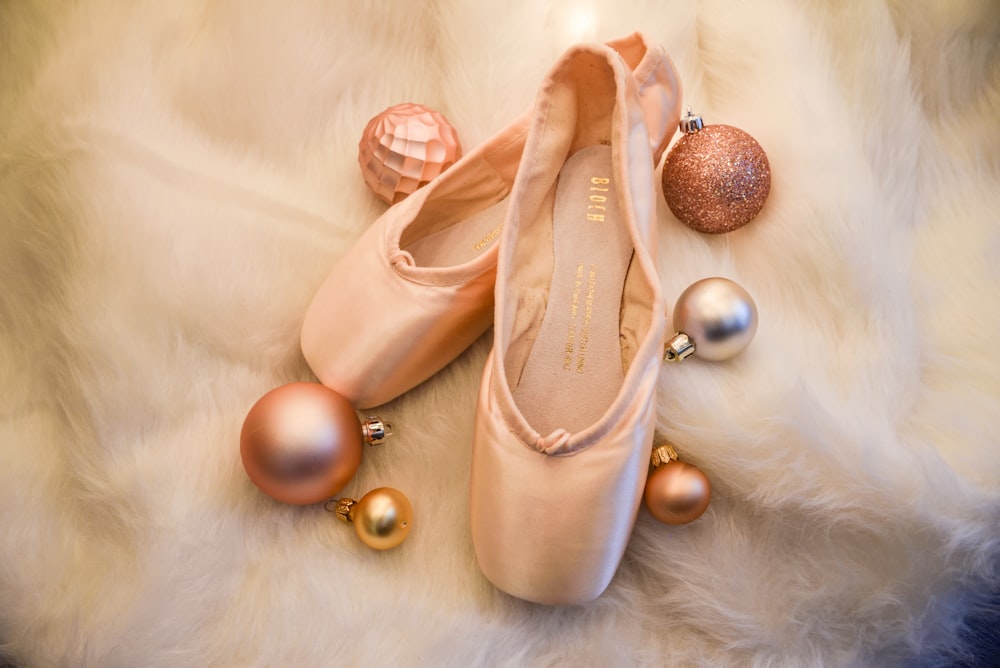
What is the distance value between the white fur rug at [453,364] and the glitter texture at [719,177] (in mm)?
44

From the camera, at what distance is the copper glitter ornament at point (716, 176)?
81 centimetres

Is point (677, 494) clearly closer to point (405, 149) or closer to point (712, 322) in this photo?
point (712, 322)

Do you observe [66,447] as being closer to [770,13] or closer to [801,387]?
[801,387]

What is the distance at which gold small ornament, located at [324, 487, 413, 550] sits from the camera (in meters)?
0.77

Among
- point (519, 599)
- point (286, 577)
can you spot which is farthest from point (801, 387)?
point (286, 577)

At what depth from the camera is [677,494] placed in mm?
755

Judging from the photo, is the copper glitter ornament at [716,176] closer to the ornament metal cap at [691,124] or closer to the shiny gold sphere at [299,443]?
the ornament metal cap at [691,124]

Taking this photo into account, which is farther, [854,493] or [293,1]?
[293,1]

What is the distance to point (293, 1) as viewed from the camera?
911mm

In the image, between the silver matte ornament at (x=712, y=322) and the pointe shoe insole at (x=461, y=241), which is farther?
the pointe shoe insole at (x=461, y=241)

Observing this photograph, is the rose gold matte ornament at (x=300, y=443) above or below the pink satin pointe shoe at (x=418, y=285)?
below

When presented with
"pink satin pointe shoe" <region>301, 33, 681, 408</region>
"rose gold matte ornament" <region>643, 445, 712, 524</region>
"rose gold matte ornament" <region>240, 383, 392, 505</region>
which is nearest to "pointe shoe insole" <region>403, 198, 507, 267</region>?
"pink satin pointe shoe" <region>301, 33, 681, 408</region>

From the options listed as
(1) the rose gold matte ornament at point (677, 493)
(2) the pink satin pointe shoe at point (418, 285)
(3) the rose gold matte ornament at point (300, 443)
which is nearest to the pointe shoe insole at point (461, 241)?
(2) the pink satin pointe shoe at point (418, 285)

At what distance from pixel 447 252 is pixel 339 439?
0.86ft
